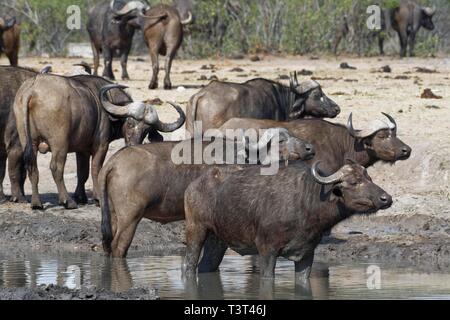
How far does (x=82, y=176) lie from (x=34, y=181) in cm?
66

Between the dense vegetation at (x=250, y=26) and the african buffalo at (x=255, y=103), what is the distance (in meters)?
14.6

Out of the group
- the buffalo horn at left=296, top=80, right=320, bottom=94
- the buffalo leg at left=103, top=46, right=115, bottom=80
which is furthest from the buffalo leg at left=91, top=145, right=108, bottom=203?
the buffalo leg at left=103, top=46, right=115, bottom=80

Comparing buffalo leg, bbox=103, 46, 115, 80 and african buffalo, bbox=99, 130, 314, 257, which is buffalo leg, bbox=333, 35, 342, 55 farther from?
african buffalo, bbox=99, 130, 314, 257

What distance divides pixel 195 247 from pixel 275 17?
806 inches

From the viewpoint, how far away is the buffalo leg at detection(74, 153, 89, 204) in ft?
48.1

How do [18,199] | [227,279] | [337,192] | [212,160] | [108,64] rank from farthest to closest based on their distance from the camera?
[108,64], [18,199], [212,160], [227,279], [337,192]

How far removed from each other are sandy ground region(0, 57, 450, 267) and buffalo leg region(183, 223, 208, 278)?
1.97 metres

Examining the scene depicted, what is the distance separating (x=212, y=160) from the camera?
12.0 m

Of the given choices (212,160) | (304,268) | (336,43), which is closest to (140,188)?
(212,160)

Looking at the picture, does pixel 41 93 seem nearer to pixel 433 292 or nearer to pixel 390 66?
pixel 433 292

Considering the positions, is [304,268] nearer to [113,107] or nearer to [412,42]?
[113,107]

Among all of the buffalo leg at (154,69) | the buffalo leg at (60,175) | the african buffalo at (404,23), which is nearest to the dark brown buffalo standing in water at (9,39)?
the buffalo leg at (154,69)

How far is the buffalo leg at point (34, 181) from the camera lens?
14008 mm

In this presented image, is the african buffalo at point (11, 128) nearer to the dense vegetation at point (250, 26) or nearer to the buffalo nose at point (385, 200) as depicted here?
the buffalo nose at point (385, 200)
